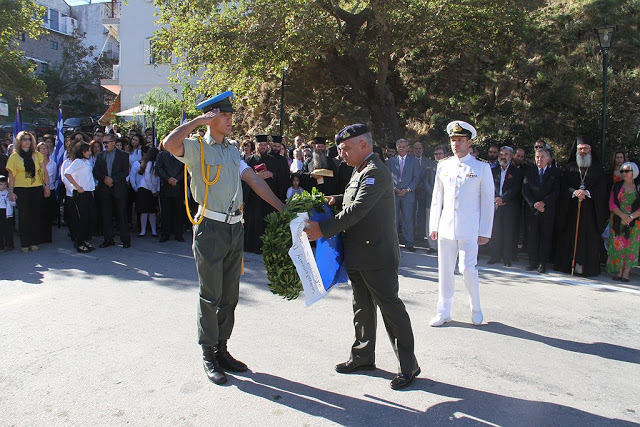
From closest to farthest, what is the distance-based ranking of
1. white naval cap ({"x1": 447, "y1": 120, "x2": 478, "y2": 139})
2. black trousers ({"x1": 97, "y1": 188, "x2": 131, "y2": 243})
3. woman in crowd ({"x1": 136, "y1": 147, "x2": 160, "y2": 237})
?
white naval cap ({"x1": 447, "y1": 120, "x2": 478, "y2": 139}) < black trousers ({"x1": 97, "y1": 188, "x2": 131, "y2": 243}) < woman in crowd ({"x1": 136, "y1": 147, "x2": 160, "y2": 237})

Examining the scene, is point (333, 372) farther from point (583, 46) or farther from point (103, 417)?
point (583, 46)

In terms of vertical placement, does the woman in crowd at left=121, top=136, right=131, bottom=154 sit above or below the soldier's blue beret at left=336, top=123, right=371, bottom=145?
above

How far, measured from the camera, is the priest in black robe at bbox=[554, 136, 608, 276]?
27.9 ft

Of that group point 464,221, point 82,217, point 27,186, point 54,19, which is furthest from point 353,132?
point 54,19

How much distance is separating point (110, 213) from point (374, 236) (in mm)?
7180

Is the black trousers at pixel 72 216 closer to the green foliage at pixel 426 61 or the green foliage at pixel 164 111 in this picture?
the green foliage at pixel 426 61

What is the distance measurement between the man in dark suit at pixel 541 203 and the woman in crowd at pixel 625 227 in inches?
33.8

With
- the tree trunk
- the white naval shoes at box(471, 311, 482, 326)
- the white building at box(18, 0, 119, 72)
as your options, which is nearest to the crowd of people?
the white naval shoes at box(471, 311, 482, 326)

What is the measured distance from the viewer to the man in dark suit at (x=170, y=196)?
10.5 m

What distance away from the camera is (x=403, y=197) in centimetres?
1049

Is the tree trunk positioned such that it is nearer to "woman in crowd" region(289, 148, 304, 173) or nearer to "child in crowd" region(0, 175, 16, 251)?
"woman in crowd" region(289, 148, 304, 173)

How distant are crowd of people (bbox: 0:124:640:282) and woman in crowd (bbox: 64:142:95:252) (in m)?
0.02

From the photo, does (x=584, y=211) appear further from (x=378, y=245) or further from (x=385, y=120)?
(x=385, y=120)

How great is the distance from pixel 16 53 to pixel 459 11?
16769 mm
